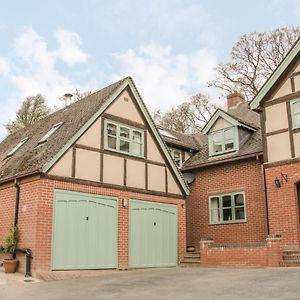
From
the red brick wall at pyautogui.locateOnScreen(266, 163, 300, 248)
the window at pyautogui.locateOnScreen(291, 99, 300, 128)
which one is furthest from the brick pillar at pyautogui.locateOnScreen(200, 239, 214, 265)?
the window at pyautogui.locateOnScreen(291, 99, 300, 128)

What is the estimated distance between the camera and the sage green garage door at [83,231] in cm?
1387

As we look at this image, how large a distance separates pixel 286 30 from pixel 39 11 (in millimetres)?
22654

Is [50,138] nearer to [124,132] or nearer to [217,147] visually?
[124,132]

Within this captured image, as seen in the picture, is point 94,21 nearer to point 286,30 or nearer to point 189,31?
point 189,31

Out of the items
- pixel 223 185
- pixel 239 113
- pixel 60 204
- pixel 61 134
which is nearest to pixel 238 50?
pixel 239 113

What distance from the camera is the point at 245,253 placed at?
15.0 m

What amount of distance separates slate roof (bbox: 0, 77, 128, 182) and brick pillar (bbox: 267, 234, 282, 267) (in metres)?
7.30

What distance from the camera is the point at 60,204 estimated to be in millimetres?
14133

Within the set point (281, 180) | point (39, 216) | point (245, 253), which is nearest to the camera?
point (39, 216)

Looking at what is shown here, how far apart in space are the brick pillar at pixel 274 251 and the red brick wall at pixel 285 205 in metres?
1.31

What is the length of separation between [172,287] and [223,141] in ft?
33.0

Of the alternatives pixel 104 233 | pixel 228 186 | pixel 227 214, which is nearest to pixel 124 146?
pixel 104 233

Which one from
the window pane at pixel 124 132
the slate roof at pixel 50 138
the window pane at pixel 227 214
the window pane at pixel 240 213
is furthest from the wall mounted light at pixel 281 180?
the slate roof at pixel 50 138

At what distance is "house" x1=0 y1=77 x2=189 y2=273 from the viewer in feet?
45.5
